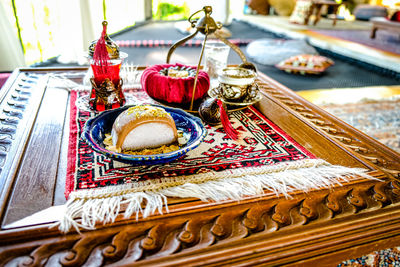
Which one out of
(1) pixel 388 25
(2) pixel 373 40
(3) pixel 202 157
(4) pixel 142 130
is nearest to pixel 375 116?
(3) pixel 202 157

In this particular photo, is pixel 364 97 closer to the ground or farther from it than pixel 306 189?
closer to the ground

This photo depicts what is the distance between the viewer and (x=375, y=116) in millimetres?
1622

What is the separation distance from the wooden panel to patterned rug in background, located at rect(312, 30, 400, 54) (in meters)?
3.27

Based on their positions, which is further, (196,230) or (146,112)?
(146,112)

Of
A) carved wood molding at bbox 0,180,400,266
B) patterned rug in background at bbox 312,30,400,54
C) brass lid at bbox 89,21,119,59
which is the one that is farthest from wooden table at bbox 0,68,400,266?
patterned rug in background at bbox 312,30,400,54

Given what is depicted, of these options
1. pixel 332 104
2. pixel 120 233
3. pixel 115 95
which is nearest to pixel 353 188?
pixel 120 233

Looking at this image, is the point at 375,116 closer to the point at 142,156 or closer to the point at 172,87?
the point at 172,87

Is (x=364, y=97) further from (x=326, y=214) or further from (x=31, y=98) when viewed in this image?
(x=31, y=98)

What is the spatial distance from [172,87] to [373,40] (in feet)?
11.9

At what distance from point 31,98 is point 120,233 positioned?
571 millimetres

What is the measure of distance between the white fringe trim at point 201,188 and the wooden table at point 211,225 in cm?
1

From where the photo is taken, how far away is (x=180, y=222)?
40 centimetres

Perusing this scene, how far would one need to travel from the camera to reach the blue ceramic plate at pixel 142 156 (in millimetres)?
440

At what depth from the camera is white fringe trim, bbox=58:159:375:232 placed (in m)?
0.40
